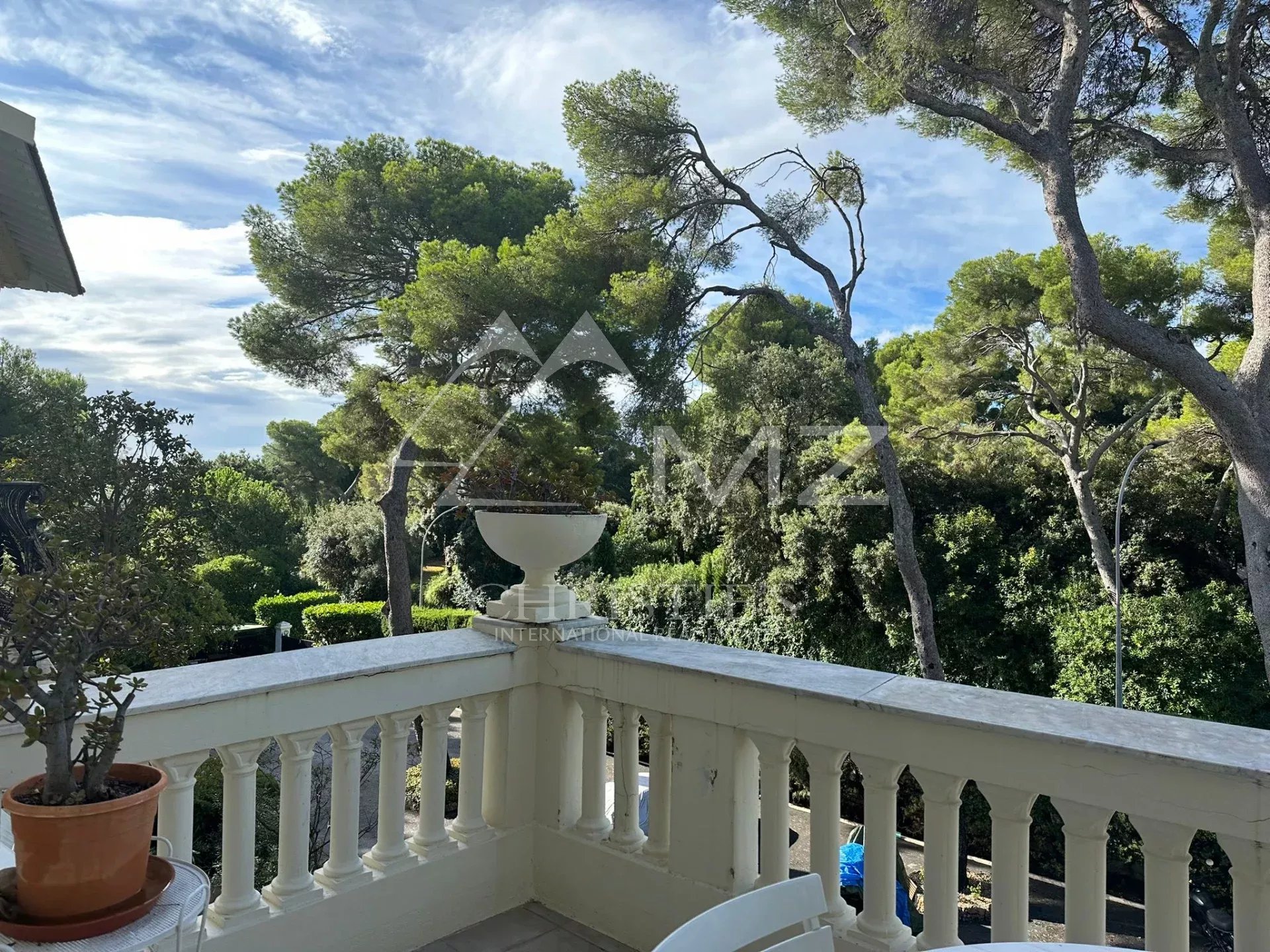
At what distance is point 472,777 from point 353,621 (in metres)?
11.6

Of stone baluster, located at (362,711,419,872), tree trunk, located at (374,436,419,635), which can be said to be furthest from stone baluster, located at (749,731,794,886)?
tree trunk, located at (374,436,419,635)

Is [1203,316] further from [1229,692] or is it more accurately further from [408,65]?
[408,65]

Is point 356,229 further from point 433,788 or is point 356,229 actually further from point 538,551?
point 433,788

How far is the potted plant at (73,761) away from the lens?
877mm

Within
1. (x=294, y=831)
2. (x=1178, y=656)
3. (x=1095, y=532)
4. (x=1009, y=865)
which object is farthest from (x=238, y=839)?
(x=1095, y=532)

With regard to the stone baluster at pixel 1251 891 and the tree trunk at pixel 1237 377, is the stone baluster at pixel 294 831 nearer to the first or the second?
the stone baluster at pixel 1251 891

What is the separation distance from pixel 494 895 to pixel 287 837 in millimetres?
548

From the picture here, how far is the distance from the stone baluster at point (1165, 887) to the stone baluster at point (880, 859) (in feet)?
1.18

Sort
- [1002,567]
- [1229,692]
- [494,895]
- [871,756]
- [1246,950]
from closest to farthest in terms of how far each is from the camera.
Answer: [1246,950] < [871,756] < [494,895] < [1229,692] < [1002,567]

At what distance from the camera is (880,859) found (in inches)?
54.0

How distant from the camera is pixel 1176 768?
1.02m

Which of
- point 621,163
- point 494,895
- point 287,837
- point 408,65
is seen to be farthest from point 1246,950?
point 621,163

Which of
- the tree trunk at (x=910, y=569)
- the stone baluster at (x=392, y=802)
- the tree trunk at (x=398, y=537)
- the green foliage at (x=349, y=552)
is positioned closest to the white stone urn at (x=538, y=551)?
the stone baluster at (x=392, y=802)

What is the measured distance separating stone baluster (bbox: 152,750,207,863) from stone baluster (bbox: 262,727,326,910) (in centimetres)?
17
